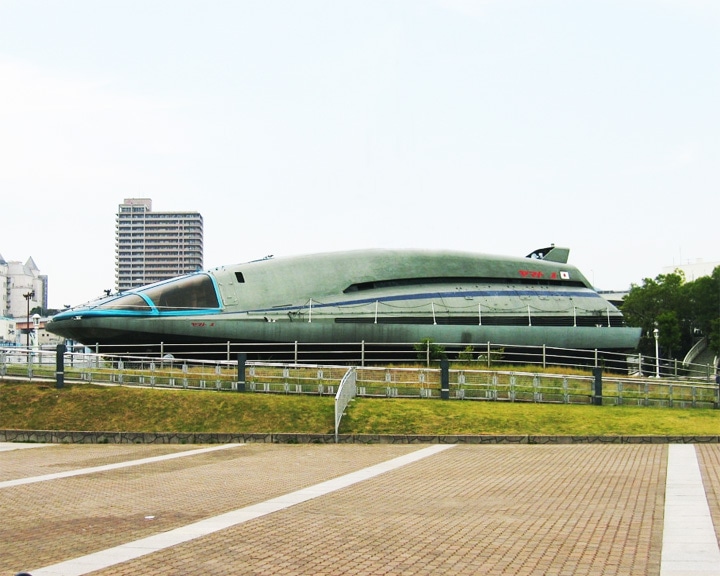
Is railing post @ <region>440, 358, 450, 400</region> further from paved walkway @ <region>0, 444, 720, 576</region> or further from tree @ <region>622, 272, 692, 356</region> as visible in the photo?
tree @ <region>622, 272, 692, 356</region>

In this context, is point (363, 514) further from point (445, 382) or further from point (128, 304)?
point (128, 304)

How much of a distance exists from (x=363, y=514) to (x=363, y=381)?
16914 millimetres

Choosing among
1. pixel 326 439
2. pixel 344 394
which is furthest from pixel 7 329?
pixel 326 439

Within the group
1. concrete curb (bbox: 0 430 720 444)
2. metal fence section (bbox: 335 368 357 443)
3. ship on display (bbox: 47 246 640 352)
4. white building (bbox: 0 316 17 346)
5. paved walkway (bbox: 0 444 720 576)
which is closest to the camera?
paved walkway (bbox: 0 444 720 576)

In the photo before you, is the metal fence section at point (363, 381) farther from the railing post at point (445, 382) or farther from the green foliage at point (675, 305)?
the green foliage at point (675, 305)

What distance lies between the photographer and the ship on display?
122ft

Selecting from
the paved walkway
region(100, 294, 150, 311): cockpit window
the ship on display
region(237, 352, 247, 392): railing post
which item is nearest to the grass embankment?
region(237, 352, 247, 392): railing post

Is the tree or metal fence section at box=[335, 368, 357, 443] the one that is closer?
metal fence section at box=[335, 368, 357, 443]

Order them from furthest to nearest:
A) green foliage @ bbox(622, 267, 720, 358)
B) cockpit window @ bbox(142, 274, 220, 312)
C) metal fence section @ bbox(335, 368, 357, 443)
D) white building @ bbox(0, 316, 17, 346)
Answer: white building @ bbox(0, 316, 17, 346) < green foliage @ bbox(622, 267, 720, 358) < cockpit window @ bbox(142, 274, 220, 312) < metal fence section @ bbox(335, 368, 357, 443)

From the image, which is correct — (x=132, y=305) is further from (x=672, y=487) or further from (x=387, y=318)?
(x=672, y=487)

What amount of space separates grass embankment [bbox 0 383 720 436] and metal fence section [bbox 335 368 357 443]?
0.35 meters

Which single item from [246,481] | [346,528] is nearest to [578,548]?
[346,528]

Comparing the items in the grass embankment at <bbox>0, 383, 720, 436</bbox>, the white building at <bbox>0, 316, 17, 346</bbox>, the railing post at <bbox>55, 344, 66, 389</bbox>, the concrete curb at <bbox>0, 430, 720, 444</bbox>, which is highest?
the white building at <bbox>0, 316, 17, 346</bbox>

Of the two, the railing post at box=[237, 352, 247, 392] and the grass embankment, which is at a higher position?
the railing post at box=[237, 352, 247, 392]
